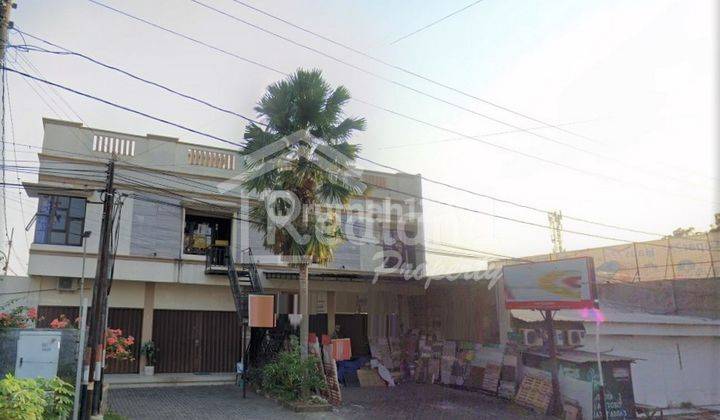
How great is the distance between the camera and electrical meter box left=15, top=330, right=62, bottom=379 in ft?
37.0

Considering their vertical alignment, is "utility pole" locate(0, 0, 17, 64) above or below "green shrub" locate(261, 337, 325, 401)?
above

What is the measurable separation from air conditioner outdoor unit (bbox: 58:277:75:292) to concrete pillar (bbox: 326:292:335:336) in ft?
31.2

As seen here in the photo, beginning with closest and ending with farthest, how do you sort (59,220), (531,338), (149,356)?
(531,338)
(59,220)
(149,356)

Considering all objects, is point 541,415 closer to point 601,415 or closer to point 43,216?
point 601,415

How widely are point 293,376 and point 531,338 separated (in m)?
7.36

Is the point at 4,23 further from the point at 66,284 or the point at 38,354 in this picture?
the point at 66,284

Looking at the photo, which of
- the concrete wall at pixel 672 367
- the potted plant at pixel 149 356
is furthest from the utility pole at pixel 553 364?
the potted plant at pixel 149 356

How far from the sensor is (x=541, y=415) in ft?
49.9

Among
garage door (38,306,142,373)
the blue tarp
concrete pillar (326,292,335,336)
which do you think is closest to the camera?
garage door (38,306,142,373)

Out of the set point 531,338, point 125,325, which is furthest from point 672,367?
point 125,325

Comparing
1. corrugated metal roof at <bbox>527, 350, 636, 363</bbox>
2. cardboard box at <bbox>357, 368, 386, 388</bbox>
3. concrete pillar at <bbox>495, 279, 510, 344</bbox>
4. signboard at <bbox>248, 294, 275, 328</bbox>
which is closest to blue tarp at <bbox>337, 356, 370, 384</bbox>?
cardboard box at <bbox>357, 368, 386, 388</bbox>

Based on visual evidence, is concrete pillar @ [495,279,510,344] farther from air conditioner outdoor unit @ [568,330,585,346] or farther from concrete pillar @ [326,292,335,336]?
concrete pillar @ [326,292,335,336]

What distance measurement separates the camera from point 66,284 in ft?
61.6

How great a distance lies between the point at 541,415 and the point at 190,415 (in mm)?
9492
